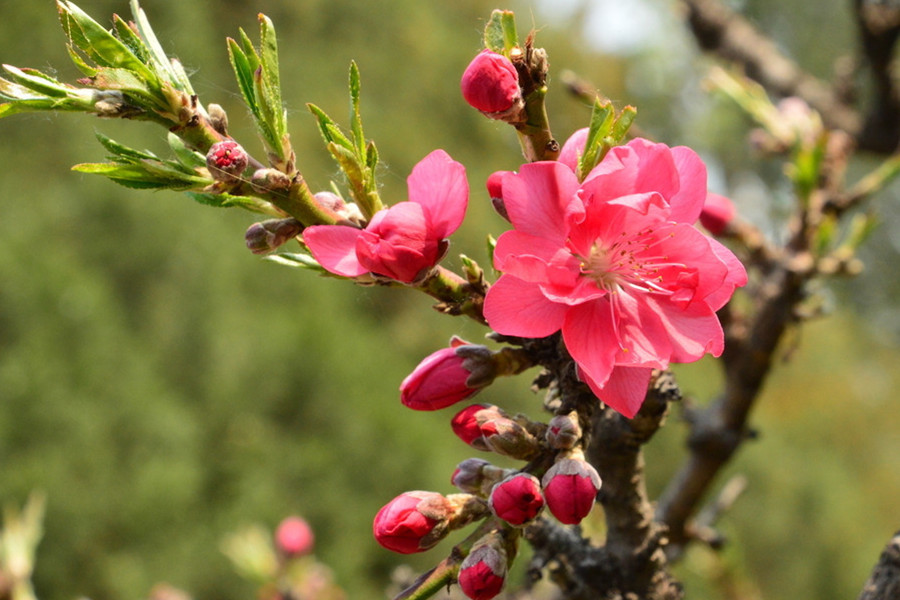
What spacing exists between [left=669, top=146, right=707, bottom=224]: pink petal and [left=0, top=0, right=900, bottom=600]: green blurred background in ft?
2.88

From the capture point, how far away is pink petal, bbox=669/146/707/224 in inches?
21.4

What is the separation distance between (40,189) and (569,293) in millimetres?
3965

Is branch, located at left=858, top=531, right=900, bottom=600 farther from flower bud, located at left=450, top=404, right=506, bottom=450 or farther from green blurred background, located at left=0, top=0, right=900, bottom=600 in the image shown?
green blurred background, located at left=0, top=0, right=900, bottom=600

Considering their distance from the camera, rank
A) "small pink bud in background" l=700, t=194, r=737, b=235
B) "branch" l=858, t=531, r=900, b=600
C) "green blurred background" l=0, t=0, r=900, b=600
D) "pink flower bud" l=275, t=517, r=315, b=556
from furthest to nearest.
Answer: "green blurred background" l=0, t=0, r=900, b=600, "pink flower bud" l=275, t=517, r=315, b=556, "small pink bud in background" l=700, t=194, r=737, b=235, "branch" l=858, t=531, r=900, b=600

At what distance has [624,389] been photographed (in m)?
0.53

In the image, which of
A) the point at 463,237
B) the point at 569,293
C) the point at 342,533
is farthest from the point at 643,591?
the point at 463,237

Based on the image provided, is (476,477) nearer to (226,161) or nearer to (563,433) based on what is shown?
(563,433)

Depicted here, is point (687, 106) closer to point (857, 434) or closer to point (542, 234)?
point (857, 434)

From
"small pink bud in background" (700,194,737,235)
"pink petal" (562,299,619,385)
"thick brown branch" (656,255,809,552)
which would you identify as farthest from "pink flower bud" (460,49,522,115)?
"thick brown branch" (656,255,809,552)

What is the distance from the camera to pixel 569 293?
1.75ft

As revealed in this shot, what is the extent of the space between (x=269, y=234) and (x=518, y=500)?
0.25 m

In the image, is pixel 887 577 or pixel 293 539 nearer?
pixel 887 577

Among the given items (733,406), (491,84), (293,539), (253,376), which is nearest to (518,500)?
(491,84)

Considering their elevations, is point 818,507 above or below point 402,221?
below
